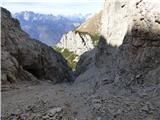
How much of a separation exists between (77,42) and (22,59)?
133 m

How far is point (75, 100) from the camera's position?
66.8 feet

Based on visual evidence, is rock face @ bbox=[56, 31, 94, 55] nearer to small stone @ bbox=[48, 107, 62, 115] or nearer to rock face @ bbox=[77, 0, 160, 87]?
rock face @ bbox=[77, 0, 160, 87]

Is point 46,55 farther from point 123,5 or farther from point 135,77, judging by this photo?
point 135,77

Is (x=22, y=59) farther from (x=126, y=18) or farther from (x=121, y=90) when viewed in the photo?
(x=121, y=90)

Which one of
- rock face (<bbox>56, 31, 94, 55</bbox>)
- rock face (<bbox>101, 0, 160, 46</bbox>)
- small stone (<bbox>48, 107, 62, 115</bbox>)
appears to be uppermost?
rock face (<bbox>56, 31, 94, 55</bbox>)

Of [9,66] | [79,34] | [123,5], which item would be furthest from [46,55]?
[79,34]

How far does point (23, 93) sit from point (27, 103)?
4309mm

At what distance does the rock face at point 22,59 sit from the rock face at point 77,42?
11843cm

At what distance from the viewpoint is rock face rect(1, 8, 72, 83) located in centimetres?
2912

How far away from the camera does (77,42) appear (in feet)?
547

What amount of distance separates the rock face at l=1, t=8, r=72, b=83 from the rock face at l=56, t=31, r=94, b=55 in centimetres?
11843

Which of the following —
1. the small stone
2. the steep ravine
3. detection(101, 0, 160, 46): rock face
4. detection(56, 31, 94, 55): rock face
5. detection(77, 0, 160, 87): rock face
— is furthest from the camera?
detection(56, 31, 94, 55): rock face

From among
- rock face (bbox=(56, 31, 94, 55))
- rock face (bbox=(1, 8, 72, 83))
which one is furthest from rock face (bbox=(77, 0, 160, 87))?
rock face (bbox=(56, 31, 94, 55))

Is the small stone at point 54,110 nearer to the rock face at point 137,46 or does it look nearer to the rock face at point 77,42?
the rock face at point 137,46
